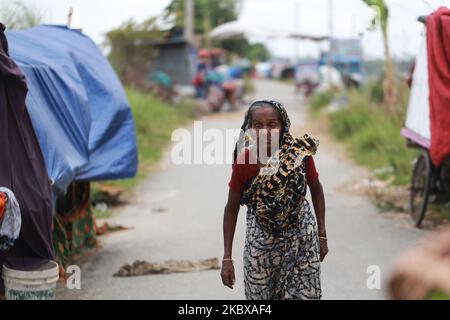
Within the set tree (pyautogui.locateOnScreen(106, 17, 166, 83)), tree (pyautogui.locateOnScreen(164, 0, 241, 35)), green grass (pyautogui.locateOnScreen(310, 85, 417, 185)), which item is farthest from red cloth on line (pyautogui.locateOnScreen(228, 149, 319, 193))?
tree (pyautogui.locateOnScreen(164, 0, 241, 35))

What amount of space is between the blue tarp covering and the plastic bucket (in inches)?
43.8

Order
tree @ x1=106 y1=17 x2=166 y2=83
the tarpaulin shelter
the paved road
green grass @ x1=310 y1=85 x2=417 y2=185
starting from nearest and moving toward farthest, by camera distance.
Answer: the tarpaulin shelter
the paved road
green grass @ x1=310 y1=85 x2=417 y2=185
tree @ x1=106 y1=17 x2=166 y2=83

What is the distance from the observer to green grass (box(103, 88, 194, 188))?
14.5m

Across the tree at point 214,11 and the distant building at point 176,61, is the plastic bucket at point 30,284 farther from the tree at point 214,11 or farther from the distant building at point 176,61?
the tree at point 214,11

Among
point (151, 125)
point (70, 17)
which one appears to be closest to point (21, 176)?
point (70, 17)

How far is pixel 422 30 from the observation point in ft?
26.7

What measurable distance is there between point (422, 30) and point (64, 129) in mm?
3740

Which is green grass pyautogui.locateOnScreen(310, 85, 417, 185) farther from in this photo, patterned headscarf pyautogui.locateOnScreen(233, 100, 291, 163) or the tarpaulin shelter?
patterned headscarf pyautogui.locateOnScreen(233, 100, 291, 163)

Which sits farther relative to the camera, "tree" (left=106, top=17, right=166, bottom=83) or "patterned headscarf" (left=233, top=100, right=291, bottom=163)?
"tree" (left=106, top=17, right=166, bottom=83)

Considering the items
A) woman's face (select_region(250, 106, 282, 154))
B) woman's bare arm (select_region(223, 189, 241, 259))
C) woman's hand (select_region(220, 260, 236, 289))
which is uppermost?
woman's face (select_region(250, 106, 282, 154))

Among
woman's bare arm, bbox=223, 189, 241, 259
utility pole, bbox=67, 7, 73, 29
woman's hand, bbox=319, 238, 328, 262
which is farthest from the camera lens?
utility pole, bbox=67, 7, 73, 29

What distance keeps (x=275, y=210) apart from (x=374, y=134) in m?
10.5

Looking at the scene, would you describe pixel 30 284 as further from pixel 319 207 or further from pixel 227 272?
pixel 319 207

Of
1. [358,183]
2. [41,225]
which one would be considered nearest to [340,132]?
[358,183]
